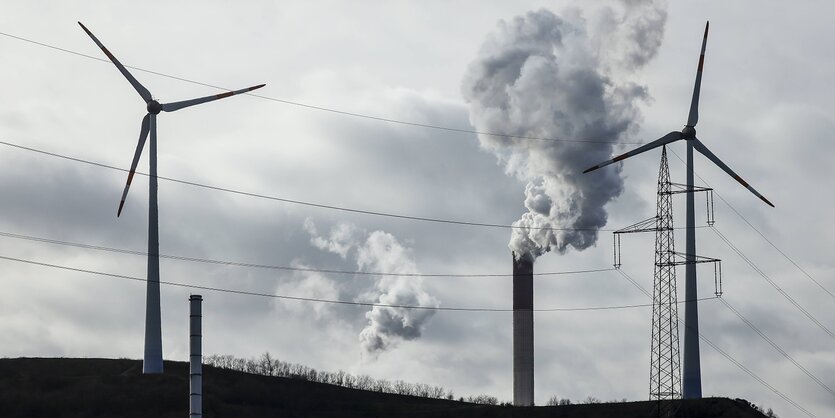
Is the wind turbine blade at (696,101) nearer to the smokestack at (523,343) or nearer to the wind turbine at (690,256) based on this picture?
the wind turbine at (690,256)

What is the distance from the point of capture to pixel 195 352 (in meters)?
82.2

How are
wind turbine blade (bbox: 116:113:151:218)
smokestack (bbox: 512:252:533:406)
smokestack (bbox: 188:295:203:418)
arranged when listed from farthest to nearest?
smokestack (bbox: 512:252:533:406), wind turbine blade (bbox: 116:113:151:218), smokestack (bbox: 188:295:203:418)

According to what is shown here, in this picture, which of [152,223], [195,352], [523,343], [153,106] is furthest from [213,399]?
[195,352]

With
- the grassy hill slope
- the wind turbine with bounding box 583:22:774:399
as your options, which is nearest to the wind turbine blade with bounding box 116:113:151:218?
the grassy hill slope

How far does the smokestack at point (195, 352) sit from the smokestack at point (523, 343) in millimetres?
89117

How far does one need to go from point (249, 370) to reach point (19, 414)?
4886 cm

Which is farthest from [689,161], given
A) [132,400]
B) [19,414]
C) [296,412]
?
[19,414]

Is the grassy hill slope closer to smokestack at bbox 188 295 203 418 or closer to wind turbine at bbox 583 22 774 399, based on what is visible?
wind turbine at bbox 583 22 774 399

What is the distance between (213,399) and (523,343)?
43.5 metres

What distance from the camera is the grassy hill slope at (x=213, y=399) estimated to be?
Answer: 13588cm

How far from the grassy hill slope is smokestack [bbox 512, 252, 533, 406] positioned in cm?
1013

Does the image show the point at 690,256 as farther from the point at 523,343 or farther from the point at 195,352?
the point at 195,352

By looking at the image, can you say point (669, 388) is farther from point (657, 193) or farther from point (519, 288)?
point (519, 288)

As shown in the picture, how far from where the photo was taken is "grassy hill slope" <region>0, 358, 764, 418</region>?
136m
